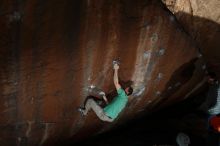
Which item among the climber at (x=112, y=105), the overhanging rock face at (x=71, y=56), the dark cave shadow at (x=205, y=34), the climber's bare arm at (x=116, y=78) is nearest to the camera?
the overhanging rock face at (x=71, y=56)

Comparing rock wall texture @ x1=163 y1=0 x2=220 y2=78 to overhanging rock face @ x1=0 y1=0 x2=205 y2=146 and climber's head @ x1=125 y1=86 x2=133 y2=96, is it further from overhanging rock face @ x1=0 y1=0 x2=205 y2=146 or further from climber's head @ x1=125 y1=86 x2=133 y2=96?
climber's head @ x1=125 y1=86 x2=133 y2=96

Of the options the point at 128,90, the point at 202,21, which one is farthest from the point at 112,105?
the point at 202,21

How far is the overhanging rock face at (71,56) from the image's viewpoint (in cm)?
426

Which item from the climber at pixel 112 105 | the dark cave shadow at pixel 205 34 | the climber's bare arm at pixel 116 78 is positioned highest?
the dark cave shadow at pixel 205 34

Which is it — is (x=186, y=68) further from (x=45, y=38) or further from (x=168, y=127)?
(x=45, y=38)

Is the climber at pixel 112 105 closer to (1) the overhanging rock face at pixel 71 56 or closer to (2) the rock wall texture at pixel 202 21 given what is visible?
(1) the overhanging rock face at pixel 71 56

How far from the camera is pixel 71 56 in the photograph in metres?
4.62

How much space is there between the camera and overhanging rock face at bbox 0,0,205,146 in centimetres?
426

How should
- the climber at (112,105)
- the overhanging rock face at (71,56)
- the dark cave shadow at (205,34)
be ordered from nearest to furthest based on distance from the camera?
1. the overhanging rock face at (71,56)
2. the climber at (112,105)
3. the dark cave shadow at (205,34)

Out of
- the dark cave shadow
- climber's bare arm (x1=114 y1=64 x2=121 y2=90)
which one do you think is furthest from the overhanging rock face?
the dark cave shadow

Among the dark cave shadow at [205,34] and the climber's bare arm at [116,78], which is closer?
the climber's bare arm at [116,78]

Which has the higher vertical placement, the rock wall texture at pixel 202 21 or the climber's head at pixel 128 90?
the rock wall texture at pixel 202 21

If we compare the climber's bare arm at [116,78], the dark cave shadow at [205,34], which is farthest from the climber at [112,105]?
the dark cave shadow at [205,34]

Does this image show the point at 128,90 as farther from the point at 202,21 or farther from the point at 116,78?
the point at 202,21
